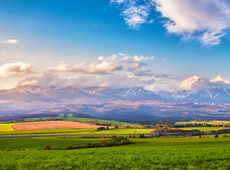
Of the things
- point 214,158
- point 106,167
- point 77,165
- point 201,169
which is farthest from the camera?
point 214,158

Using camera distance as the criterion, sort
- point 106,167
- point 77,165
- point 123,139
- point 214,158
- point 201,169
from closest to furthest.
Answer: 1. point 201,169
2. point 106,167
3. point 77,165
4. point 214,158
5. point 123,139

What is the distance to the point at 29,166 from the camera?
24547 millimetres

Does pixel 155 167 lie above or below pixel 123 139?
above

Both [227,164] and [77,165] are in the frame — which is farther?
[77,165]

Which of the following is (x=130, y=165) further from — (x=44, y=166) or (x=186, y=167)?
(x=44, y=166)

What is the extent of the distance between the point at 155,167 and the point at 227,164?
9693mm

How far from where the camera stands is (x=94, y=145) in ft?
229

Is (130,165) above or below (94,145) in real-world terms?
above

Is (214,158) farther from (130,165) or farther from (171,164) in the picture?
(130,165)

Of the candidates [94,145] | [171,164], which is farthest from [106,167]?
[94,145]

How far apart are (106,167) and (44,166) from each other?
356 inches

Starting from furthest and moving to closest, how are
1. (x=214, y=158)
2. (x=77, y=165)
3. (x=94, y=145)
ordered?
1. (x=94, y=145)
2. (x=214, y=158)
3. (x=77, y=165)

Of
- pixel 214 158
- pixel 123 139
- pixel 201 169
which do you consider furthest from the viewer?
pixel 123 139

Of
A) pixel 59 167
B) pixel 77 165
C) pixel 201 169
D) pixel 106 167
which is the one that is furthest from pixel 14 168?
pixel 201 169
